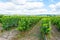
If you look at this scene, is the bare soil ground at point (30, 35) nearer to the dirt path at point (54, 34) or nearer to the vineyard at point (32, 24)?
the dirt path at point (54, 34)

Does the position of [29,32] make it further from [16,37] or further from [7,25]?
[7,25]

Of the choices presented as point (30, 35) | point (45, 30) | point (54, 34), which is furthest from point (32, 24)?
point (45, 30)

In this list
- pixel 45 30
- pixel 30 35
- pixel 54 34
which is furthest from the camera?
pixel 30 35

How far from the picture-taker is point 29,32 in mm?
15023

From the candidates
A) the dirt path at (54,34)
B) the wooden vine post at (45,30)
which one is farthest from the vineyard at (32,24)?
the dirt path at (54,34)

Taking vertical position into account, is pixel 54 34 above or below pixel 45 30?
below

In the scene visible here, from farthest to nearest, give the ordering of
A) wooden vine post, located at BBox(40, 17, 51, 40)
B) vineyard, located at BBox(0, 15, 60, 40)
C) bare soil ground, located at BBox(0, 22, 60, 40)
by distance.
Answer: bare soil ground, located at BBox(0, 22, 60, 40) → vineyard, located at BBox(0, 15, 60, 40) → wooden vine post, located at BBox(40, 17, 51, 40)

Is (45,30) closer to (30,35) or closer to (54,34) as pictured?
(54,34)

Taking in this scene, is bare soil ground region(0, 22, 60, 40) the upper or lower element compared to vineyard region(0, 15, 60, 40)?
lower

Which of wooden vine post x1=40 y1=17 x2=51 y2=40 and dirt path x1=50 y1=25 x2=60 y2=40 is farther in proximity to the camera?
dirt path x1=50 y1=25 x2=60 y2=40

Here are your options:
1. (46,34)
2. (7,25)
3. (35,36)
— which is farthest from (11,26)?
(46,34)

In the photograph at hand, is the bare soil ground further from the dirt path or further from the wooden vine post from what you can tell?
the wooden vine post

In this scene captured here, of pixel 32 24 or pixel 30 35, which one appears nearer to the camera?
pixel 30 35

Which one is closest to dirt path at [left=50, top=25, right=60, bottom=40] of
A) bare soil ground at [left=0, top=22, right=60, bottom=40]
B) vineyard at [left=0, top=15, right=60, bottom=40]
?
bare soil ground at [left=0, top=22, right=60, bottom=40]
